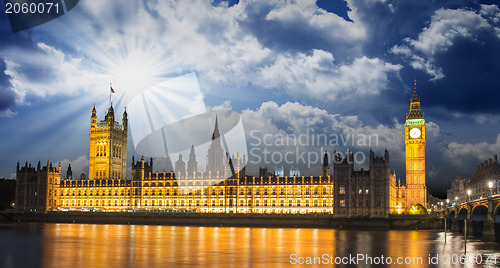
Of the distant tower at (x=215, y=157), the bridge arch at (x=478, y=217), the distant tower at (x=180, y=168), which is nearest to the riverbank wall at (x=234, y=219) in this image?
the bridge arch at (x=478, y=217)

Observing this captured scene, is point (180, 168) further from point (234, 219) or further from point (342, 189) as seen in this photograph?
point (342, 189)

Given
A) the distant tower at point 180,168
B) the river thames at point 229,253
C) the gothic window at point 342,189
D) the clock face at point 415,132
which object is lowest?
the river thames at point 229,253

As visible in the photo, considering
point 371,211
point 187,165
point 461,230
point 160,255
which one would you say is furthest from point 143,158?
point 160,255

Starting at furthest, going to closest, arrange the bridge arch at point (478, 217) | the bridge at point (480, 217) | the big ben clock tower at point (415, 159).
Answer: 1. the big ben clock tower at point (415, 159)
2. the bridge arch at point (478, 217)
3. the bridge at point (480, 217)

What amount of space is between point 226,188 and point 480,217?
80573mm

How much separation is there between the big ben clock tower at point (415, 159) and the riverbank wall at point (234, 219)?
32108mm

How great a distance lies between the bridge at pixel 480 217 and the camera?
3140 inches

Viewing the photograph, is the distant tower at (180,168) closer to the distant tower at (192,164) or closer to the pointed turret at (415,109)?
the distant tower at (192,164)

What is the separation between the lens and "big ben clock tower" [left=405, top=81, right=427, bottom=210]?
169125 millimetres

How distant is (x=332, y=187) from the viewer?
6166 inches

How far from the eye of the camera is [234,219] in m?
146

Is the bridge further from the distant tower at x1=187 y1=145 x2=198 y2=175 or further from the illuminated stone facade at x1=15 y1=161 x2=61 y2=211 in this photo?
the illuminated stone facade at x1=15 y1=161 x2=61 y2=211

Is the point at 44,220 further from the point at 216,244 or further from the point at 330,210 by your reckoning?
the point at 216,244

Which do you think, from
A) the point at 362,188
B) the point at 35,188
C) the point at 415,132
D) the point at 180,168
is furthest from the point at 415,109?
the point at 35,188
